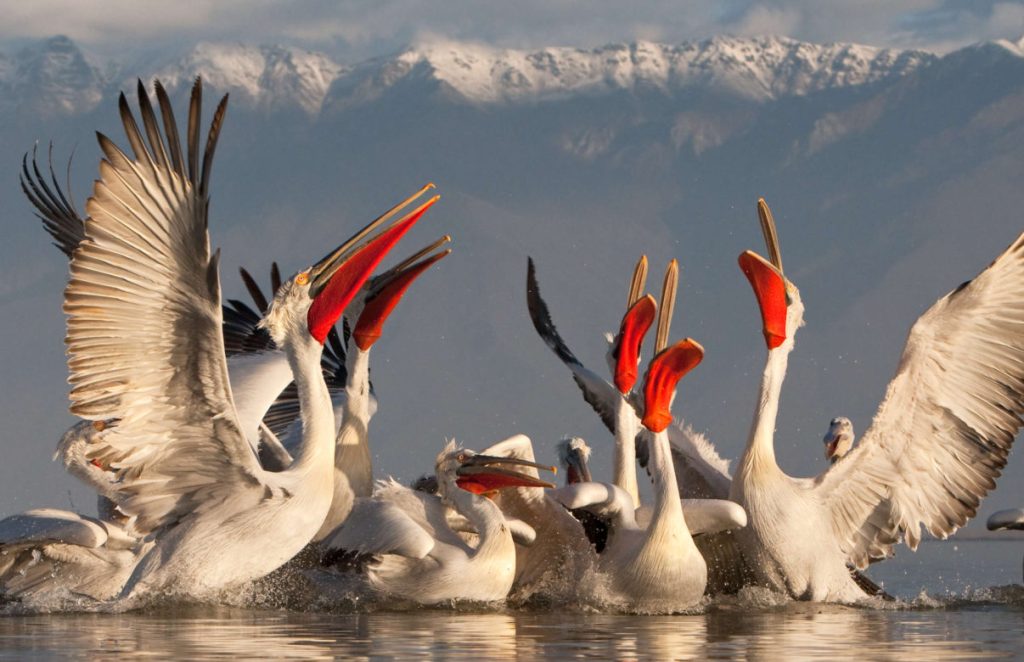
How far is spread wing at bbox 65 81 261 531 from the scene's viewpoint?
7980 mm

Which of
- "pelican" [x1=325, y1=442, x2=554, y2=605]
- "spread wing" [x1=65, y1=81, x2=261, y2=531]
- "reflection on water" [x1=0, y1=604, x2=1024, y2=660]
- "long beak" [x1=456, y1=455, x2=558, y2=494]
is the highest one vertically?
"spread wing" [x1=65, y1=81, x2=261, y2=531]

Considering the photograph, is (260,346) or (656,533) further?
(260,346)

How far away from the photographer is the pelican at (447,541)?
28.7 feet

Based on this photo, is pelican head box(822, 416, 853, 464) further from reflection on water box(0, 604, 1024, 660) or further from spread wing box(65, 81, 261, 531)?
spread wing box(65, 81, 261, 531)

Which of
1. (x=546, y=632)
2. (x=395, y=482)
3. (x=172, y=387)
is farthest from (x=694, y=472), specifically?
(x=172, y=387)

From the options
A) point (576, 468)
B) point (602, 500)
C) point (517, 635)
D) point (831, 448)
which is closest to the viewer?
point (517, 635)

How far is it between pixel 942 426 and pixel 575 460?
6.97 feet

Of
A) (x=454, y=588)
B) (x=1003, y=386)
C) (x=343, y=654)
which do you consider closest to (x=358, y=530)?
(x=454, y=588)

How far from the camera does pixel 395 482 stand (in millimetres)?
9508

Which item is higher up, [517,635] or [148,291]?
[148,291]

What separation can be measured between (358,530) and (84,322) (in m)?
1.67

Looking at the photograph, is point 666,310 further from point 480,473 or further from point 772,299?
point 480,473

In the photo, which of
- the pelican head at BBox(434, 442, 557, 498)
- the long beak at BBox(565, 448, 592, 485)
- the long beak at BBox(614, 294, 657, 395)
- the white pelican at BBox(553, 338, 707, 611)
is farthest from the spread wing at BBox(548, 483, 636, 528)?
the long beak at BBox(565, 448, 592, 485)

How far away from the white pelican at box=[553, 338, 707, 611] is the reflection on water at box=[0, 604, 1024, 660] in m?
0.19
